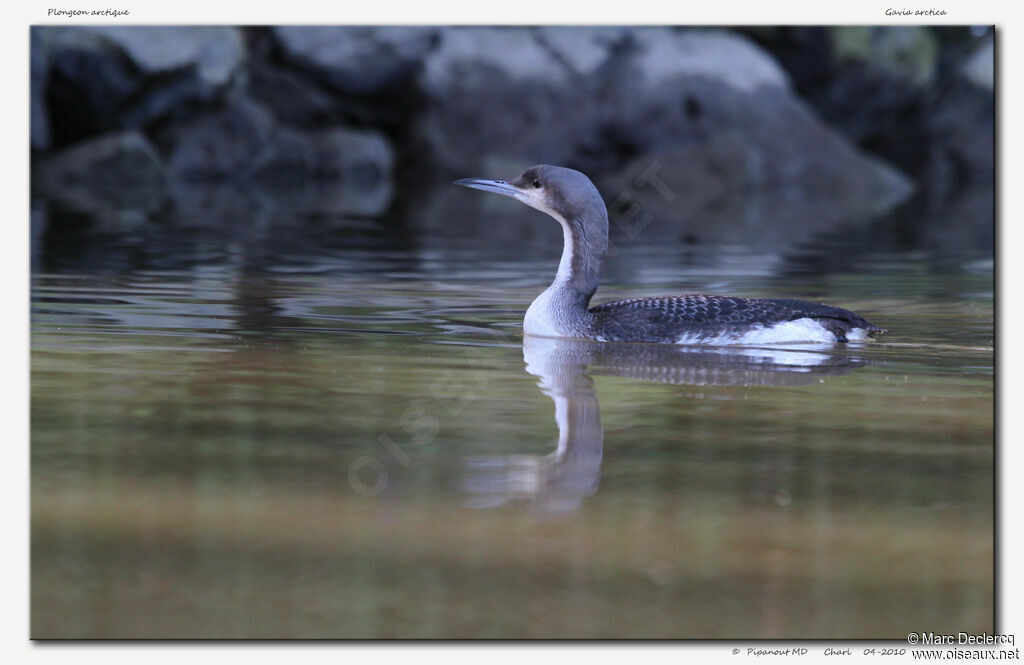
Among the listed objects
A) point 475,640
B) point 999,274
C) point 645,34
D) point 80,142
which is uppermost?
point 645,34

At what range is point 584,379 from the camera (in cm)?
670

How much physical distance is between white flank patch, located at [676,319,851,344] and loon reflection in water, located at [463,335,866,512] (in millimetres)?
48

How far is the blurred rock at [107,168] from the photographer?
63.0ft

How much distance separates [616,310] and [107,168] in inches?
510

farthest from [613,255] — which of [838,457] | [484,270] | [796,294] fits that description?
[838,457]

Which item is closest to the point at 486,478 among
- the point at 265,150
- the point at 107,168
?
the point at 107,168

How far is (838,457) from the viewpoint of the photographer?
5336 millimetres

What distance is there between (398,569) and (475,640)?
44 centimetres

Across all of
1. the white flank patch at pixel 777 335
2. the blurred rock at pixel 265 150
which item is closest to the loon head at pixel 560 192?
the white flank patch at pixel 777 335

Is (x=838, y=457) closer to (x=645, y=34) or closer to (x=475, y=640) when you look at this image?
(x=475, y=640)

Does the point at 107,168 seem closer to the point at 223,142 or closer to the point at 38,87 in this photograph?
the point at 38,87

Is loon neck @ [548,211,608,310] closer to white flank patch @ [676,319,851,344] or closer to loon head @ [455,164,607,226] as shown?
loon head @ [455,164,607,226]

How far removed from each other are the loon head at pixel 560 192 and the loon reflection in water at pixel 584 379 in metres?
0.64

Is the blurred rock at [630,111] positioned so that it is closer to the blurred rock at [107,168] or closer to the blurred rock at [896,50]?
the blurred rock at [896,50]
